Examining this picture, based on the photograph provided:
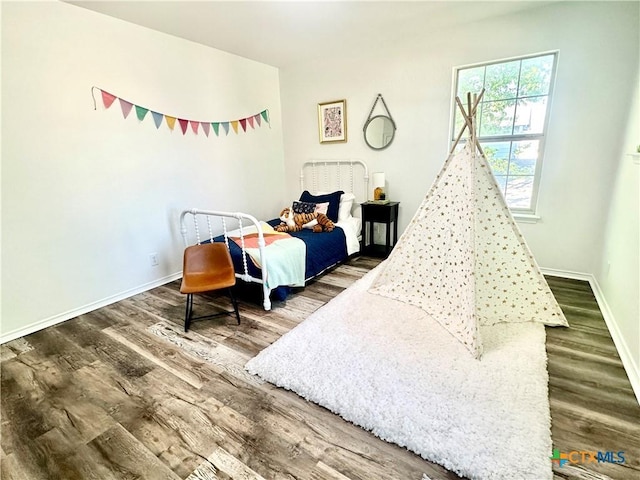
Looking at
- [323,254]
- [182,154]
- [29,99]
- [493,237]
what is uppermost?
[29,99]

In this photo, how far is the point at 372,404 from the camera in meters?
1.60

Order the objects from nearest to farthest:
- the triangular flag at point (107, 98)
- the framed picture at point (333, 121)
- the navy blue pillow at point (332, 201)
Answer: the triangular flag at point (107, 98) → the navy blue pillow at point (332, 201) → the framed picture at point (333, 121)

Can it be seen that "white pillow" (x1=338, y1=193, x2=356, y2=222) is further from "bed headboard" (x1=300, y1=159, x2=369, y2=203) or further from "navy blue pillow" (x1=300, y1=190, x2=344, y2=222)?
"bed headboard" (x1=300, y1=159, x2=369, y2=203)

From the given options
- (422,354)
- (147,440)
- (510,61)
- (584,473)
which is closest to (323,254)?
(422,354)

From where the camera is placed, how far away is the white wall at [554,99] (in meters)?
2.61

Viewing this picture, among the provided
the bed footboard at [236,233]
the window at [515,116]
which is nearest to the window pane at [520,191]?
the window at [515,116]

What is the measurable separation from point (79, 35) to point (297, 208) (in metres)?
2.53

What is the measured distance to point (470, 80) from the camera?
322 cm

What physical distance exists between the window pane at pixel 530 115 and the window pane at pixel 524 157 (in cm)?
12

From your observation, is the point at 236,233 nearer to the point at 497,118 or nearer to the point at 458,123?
the point at 458,123

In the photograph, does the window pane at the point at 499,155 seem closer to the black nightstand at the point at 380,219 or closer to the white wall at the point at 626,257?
the white wall at the point at 626,257

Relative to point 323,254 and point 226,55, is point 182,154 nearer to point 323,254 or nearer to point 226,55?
point 226,55

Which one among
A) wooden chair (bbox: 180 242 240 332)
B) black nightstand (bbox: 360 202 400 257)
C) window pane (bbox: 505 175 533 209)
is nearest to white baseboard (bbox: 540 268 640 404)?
window pane (bbox: 505 175 533 209)

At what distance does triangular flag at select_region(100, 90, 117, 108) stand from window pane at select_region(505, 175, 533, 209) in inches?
157
